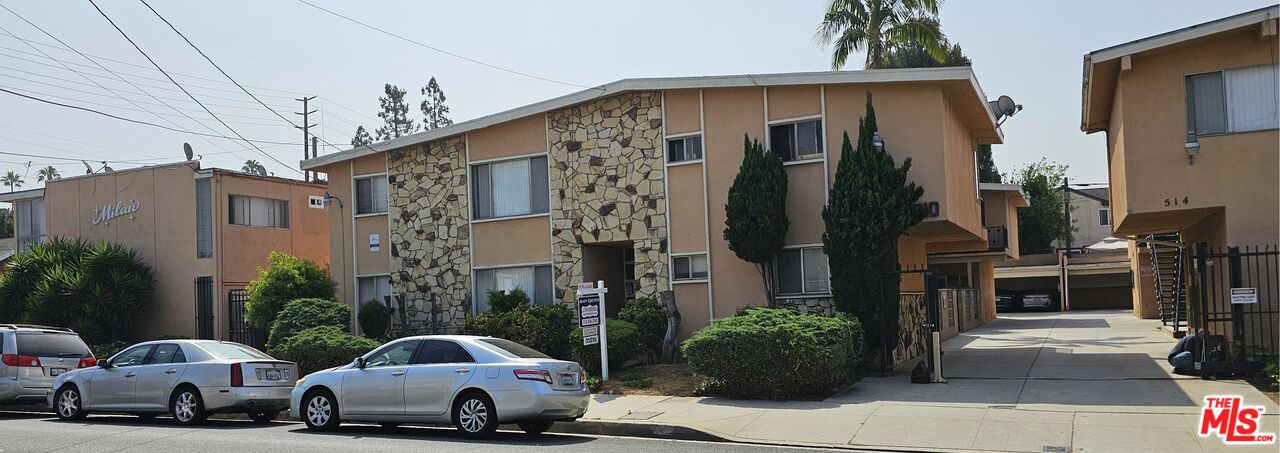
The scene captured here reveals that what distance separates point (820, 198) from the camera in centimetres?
1898

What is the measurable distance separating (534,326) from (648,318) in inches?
83.1

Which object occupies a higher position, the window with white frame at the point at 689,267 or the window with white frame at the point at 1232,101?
the window with white frame at the point at 1232,101

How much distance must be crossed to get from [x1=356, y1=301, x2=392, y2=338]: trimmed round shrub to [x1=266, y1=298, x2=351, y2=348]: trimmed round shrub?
0.80m

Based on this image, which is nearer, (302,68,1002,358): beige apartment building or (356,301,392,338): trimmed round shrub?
(302,68,1002,358): beige apartment building

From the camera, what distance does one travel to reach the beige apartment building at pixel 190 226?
2584 centimetres

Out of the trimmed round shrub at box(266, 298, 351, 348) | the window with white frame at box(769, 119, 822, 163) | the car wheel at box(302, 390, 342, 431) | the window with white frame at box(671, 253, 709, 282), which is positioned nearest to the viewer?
the car wheel at box(302, 390, 342, 431)

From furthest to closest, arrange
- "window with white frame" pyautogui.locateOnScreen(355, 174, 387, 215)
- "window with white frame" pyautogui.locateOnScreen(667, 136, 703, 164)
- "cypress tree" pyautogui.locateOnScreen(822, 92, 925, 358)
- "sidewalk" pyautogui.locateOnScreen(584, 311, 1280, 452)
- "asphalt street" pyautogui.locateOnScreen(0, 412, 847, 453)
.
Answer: "window with white frame" pyautogui.locateOnScreen(355, 174, 387, 215) → "window with white frame" pyautogui.locateOnScreen(667, 136, 703, 164) → "cypress tree" pyautogui.locateOnScreen(822, 92, 925, 358) → "asphalt street" pyautogui.locateOnScreen(0, 412, 847, 453) → "sidewalk" pyautogui.locateOnScreen(584, 311, 1280, 452)

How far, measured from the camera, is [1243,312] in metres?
15.6

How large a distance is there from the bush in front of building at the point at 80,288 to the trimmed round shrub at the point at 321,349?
7987 millimetres

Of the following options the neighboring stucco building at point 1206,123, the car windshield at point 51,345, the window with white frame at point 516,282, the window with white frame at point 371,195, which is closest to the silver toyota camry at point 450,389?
the car windshield at point 51,345

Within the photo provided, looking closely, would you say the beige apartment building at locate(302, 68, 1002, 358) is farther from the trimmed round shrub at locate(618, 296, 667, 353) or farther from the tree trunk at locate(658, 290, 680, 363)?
the trimmed round shrub at locate(618, 296, 667, 353)

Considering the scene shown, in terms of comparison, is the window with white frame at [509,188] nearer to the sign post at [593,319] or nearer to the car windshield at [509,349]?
the sign post at [593,319]

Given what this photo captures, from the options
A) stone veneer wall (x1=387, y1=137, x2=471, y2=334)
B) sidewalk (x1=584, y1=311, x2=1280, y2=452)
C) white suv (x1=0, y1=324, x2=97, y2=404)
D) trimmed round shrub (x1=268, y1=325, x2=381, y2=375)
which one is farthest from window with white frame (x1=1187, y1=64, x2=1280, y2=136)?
white suv (x1=0, y1=324, x2=97, y2=404)

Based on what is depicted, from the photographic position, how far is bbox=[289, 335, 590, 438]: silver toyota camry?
12.7 m
